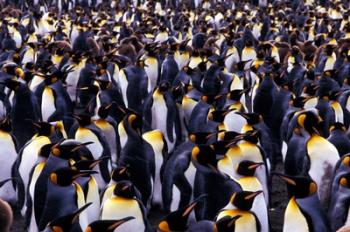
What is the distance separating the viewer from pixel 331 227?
14.6 feet

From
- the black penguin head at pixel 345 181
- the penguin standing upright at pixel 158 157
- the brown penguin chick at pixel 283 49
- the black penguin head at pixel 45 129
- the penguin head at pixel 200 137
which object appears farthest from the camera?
the brown penguin chick at pixel 283 49

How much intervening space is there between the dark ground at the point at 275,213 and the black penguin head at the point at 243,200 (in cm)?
107

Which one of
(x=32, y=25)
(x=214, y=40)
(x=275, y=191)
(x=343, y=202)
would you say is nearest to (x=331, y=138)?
(x=275, y=191)

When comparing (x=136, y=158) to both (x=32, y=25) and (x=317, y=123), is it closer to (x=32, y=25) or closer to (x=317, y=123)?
(x=317, y=123)

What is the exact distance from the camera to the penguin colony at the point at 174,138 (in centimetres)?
438

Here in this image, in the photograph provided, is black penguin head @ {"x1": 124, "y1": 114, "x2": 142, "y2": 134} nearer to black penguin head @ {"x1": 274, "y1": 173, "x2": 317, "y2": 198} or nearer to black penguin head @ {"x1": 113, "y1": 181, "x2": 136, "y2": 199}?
black penguin head @ {"x1": 113, "y1": 181, "x2": 136, "y2": 199}

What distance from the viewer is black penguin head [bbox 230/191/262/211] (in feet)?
13.9

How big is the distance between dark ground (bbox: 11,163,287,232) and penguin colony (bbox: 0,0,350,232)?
0.31ft

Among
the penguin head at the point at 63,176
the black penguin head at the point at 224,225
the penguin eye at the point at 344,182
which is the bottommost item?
the penguin eye at the point at 344,182

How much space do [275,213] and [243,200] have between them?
5.06ft

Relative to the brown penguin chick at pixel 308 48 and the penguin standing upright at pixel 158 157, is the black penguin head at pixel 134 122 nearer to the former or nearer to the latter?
the penguin standing upright at pixel 158 157

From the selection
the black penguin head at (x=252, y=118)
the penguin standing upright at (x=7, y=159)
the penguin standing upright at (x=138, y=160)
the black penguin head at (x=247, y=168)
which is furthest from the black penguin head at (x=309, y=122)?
the penguin standing upright at (x=7, y=159)

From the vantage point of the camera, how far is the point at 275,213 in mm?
5723

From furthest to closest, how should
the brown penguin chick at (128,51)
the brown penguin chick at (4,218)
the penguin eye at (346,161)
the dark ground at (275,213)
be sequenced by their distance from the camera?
the brown penguin chick at (128,51)
the dark ground at (275,213)
the penguin eye at (346,161)
the brown penguin chick at (4,218)
